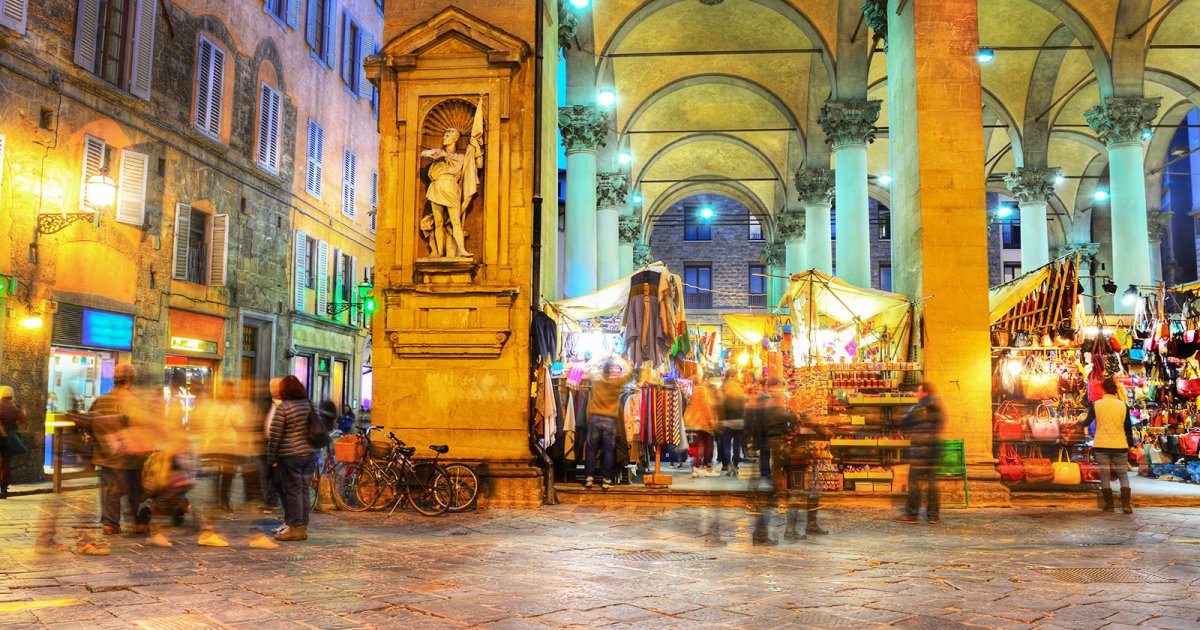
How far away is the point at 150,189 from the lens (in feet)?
50.1

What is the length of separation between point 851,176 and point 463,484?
1168 centimetres

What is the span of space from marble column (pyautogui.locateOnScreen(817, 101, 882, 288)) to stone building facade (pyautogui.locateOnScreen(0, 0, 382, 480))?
36.8 ft

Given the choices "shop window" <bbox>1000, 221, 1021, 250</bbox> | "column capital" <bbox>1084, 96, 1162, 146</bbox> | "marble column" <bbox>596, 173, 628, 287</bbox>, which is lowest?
"marble column" <bbox>596, 173, 628, 287</bbox>

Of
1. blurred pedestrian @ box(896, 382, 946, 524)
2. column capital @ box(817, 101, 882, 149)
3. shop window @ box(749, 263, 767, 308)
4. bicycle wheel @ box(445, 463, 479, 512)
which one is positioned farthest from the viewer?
shop window @ box(749, 263, 767, 308)

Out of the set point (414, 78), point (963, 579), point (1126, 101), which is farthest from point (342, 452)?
point (1126, 101)

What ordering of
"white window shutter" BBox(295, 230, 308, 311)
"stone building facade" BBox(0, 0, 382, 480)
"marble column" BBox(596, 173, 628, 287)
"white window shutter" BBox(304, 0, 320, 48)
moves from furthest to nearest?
"marble column" BBox(596, 173, 628, 287), "white window shutter" BBox(304, 0, 320, 48), "white window shutter" BBox(295, 230, 308, 311), "stone building facade" BBox(0, 0, 382, 480)

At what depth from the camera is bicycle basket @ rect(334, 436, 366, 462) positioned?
31.4 feet

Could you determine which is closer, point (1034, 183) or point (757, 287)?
point (1034, 183)

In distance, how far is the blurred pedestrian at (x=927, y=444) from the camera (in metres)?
8.71

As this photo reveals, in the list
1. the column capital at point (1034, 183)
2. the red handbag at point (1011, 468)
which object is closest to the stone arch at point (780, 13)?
the column capital at point (1034, 183)

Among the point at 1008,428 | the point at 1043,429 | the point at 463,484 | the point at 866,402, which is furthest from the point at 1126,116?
the point at 463,484

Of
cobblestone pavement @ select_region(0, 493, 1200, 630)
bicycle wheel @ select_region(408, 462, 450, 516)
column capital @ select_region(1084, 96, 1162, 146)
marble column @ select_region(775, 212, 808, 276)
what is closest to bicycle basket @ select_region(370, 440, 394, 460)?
bicycle wheel @ select_region(408, 462, 450, 516)

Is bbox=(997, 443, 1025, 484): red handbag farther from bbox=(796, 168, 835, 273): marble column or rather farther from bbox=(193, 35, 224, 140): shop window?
bbox=(193, 35, 224, 140): shop window

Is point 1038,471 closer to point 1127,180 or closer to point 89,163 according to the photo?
point 1127,180
